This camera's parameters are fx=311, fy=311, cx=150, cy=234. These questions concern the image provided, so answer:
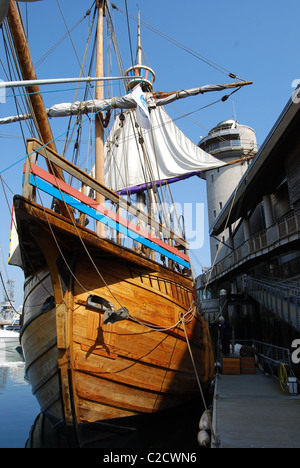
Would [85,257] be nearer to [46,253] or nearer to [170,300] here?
[46,253]

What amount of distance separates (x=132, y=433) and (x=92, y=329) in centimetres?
247

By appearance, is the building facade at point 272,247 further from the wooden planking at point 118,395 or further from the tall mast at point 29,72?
the tall mast at point 29,72

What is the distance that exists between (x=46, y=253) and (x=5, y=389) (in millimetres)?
11310

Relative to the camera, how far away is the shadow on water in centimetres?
588

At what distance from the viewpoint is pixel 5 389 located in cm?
1382

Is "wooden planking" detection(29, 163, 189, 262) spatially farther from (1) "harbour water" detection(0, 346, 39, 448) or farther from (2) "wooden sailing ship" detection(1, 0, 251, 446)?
(1) "harbour water" detection(0, 346, 39, 448)

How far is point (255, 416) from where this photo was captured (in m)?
5.55

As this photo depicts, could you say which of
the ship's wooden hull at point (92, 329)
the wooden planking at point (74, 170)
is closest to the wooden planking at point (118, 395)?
the ship's wooden hull at point (92, 329)

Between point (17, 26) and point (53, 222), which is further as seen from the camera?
point (17, 26)

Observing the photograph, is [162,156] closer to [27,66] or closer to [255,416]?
[27,66]

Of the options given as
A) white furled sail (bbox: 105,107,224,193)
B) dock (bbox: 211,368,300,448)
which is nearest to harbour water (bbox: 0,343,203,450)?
dock (bbox: 211,368,300,448)

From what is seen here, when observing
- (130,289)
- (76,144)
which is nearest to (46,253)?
(130,289)

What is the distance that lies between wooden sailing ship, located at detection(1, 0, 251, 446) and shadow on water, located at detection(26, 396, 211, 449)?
145 millimetres

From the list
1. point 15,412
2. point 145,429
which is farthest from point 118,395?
point 15,412
